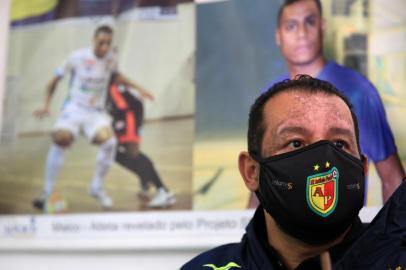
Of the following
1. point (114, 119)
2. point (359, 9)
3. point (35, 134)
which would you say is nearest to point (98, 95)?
point (114, 119)

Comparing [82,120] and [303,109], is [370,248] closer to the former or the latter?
[303,109]

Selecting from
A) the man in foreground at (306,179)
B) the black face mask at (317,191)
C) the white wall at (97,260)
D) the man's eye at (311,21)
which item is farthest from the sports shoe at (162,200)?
the black face mask at (317,191)

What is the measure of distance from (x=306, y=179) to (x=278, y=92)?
136mm

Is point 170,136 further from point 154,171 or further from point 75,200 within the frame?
point 75,200

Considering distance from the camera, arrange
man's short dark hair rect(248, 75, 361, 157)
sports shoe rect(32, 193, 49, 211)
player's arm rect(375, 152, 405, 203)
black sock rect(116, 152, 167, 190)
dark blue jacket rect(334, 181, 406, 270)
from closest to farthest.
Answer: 1. dark blue jacket rect(334, 181, 406, 270)
2. man's short dark hair rect(248, 75, 361, 157)
3. player's arm rect(375, 152, 405, 203)
4. black sock rect(116, 152, 167, 190)
5. sports shoe rect(32, 193, 49, 211)

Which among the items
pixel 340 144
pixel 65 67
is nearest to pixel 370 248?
pixel 340 144

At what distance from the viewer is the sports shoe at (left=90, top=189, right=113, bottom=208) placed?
4.63ft

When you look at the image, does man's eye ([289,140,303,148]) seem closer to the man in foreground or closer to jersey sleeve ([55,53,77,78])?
the man in foreground

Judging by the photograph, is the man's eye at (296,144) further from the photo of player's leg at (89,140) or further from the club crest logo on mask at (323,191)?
the photo of player's leg at (89,140)

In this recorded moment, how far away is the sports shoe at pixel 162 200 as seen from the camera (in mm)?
1349

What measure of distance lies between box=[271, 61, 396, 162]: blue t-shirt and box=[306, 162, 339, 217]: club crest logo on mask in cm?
62

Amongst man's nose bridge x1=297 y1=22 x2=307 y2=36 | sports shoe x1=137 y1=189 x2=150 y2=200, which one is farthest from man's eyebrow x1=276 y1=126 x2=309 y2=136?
sports shoe x1=137 y1=189 x2=150 y2=200

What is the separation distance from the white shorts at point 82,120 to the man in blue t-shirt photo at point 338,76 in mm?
486

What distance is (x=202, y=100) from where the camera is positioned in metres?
1.35
